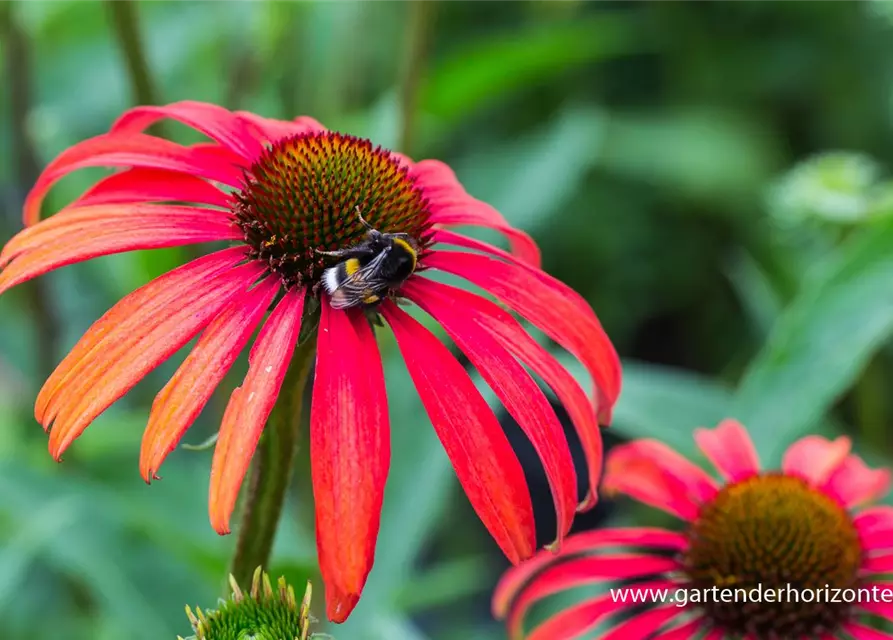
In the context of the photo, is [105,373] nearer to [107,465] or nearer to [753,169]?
[107,465]

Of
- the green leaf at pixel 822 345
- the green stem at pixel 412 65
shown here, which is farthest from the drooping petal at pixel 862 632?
the green stem at pixel 412 65

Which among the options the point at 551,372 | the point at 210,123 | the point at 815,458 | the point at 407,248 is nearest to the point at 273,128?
the point at 210,123

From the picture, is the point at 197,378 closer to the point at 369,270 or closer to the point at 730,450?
the point at 369,270

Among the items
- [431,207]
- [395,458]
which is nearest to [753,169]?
[395,458]

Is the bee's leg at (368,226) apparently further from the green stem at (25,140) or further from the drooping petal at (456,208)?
the green stem at (25,140)

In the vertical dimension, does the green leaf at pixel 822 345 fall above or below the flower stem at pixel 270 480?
below

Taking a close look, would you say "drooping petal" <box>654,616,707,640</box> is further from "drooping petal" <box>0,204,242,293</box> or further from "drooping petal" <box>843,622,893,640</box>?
"drooping petal" <box>0,204,242,293</box>

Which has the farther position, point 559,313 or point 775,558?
point 775,558

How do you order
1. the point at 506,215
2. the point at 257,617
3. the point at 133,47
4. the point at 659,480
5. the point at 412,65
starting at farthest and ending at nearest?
the point at 506,215, the point at 412,65, the point at 133,47, the point at 659,480, the point at 257,617
